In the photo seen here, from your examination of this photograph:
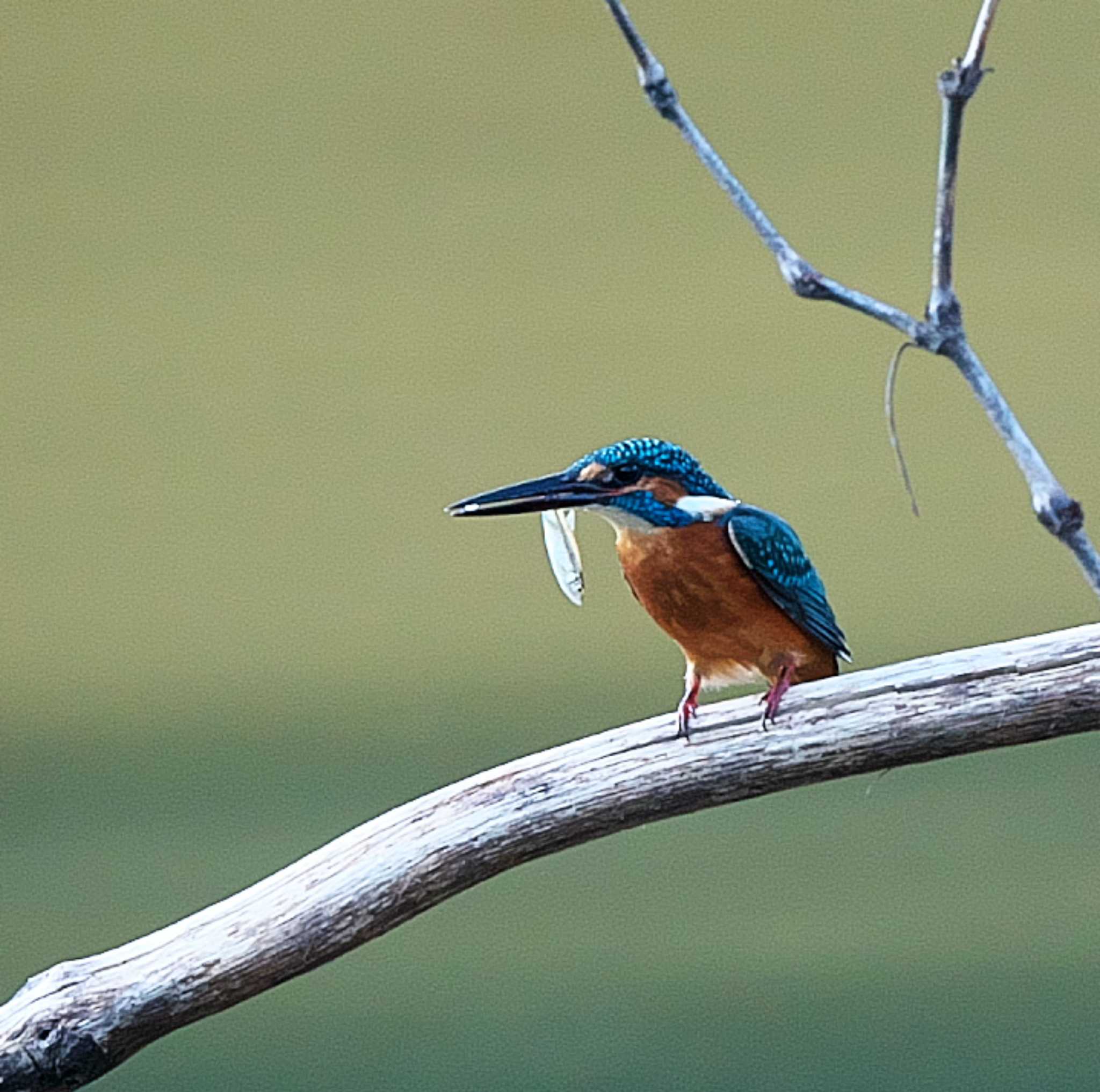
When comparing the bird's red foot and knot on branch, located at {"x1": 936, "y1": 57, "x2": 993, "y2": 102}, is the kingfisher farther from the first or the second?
knot on branch, located at {"x1": 936, "y1": 57, "x2": 993, "y2": 102}

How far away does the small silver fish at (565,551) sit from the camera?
3.26 feet

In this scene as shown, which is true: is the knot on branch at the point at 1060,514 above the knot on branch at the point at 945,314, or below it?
below

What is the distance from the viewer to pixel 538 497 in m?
0.92

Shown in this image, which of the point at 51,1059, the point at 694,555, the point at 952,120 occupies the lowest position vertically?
the point at 51,1059

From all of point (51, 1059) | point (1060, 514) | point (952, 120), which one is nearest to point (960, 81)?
point (952, 120)

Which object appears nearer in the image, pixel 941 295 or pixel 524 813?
pixel 941 295

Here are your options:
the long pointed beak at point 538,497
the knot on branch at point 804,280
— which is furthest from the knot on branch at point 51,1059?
the knot on branch at point 804,280

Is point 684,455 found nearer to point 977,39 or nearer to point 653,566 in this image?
point 653,566

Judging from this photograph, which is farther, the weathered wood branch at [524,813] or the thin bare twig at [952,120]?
the weathered wood branch at [524,813]

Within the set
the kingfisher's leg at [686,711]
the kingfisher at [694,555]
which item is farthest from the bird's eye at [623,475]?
the kingfisher's leg at [686,711]

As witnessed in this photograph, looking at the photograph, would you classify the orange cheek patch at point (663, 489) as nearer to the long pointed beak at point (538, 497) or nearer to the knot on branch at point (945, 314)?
the long pointed beak at point (538, 497)

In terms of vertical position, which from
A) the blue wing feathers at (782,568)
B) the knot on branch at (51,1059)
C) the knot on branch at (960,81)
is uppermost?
the knot on branch at (960,81)

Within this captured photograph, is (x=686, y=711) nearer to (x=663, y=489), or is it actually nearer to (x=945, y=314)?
(x=663, y=489)

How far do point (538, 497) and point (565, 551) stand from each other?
8 cm
